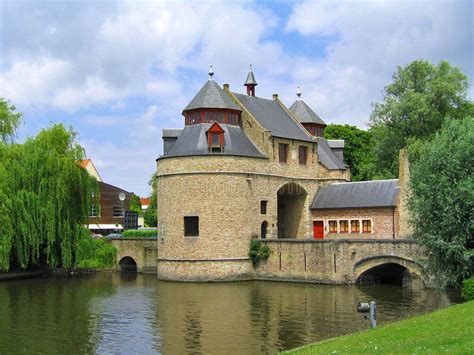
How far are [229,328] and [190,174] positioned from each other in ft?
47.8

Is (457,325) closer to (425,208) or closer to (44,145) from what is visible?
(425,208)

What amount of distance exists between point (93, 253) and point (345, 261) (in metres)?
16.2

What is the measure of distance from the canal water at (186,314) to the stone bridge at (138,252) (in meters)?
5.78

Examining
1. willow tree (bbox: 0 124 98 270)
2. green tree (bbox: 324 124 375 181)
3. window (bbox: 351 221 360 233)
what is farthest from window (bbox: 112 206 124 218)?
window (bbox: 351 221 360 233)

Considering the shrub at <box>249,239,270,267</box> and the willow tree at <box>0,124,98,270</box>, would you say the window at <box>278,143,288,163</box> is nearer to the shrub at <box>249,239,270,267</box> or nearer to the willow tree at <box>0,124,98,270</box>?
the shrub at <box>249,239,270,267</box>

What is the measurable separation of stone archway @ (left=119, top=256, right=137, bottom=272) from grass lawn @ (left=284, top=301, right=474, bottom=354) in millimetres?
27791

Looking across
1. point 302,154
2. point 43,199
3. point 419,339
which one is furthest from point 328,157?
point 419,339

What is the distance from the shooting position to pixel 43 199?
35.8 metres

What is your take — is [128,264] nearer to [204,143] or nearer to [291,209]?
[291,209]

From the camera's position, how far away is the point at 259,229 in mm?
35594

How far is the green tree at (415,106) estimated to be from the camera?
43406 millimetres

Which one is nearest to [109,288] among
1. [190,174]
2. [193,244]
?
[193,244]

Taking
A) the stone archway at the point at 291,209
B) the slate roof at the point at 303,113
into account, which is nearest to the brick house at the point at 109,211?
the slate roof at the point at 303,113

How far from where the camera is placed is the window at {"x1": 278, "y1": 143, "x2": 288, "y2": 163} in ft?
123
